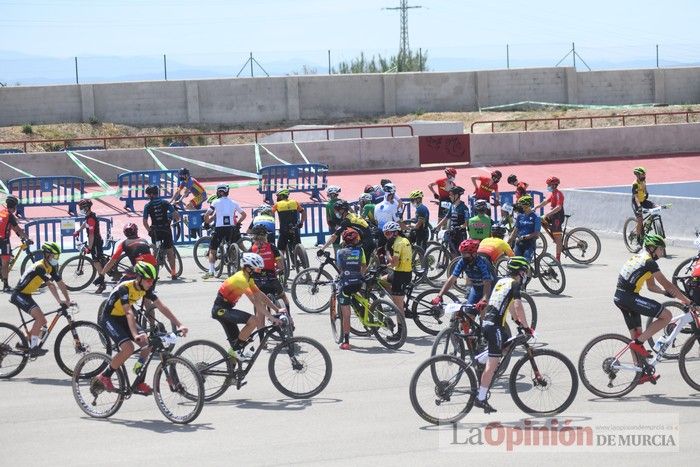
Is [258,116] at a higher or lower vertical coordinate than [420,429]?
higher

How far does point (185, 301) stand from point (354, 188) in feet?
52.8

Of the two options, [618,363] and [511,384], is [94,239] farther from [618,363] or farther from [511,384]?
[618,363]

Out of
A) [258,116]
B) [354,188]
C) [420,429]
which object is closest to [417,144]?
[354,188]

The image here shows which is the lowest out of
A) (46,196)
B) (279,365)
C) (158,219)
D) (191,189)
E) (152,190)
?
(279,365)

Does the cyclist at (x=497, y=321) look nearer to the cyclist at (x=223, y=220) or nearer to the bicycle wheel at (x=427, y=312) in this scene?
the bicycle wheel at (x=427, y=312)

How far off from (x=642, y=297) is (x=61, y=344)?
6.89 meters

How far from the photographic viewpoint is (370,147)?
1511 inches

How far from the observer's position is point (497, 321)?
1105 cm

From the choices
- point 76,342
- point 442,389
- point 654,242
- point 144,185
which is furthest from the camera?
point 144,185

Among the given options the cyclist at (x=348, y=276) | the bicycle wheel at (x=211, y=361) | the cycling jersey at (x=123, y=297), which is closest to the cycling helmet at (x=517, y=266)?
the bicycle wheel at (x=211, y=361)

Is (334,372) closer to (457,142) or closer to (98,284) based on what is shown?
(98,284)

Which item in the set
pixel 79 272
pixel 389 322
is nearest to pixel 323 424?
pixel 389 322

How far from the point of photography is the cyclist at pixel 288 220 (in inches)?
764

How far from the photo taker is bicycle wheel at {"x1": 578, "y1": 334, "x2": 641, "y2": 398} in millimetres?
11773
